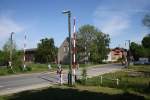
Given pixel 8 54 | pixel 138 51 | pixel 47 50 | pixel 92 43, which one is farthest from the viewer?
pixel 138 51

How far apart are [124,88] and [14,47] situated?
138 ft

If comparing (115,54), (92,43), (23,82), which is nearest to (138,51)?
(115,54)

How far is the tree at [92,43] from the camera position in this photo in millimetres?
84125

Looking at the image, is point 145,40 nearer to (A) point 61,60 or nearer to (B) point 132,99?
(A) point 61,60

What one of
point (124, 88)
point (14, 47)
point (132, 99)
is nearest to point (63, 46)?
point (14, 47)

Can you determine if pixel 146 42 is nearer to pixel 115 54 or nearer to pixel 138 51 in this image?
pixel 138 51

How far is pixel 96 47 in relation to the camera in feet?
275

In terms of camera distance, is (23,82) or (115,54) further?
(115,54)

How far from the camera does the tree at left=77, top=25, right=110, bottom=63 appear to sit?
84.1 meters

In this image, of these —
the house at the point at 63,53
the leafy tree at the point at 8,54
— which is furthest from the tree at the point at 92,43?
the leafy tree at the point at 8,54

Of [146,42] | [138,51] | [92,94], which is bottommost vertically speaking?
[92,94]

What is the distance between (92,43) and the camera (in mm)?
84875

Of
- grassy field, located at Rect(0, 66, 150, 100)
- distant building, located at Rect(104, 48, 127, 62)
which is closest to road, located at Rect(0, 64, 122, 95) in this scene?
grassy field, located at Rect(0, 66, 150, 100)

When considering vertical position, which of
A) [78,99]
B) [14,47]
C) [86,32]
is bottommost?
[78,99]
